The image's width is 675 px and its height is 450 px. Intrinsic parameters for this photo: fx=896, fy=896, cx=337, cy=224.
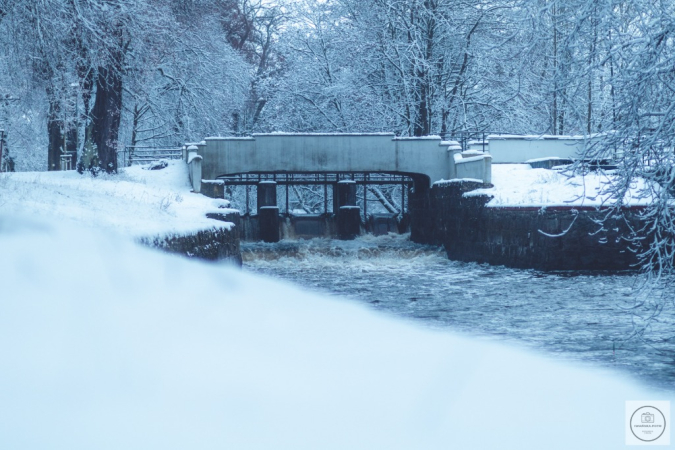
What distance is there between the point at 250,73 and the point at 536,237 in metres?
18.4

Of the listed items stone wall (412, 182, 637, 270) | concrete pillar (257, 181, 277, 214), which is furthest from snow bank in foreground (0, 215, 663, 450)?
concrete pillar (257, 181, 277, 214)

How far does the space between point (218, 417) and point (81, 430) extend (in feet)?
3.68

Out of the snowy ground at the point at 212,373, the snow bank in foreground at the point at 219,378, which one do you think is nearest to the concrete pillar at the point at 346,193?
the snowy ground at the point at 212,373

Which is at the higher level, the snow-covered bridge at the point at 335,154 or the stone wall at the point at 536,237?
the snow-covered bridge at the point at 335,154

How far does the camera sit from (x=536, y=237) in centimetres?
2356

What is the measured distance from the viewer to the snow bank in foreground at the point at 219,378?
23.1 feet

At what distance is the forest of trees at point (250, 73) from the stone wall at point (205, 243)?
435 cm

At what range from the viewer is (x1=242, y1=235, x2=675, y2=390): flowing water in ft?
38.6

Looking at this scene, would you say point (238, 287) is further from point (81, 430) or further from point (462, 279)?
point (81, 430)

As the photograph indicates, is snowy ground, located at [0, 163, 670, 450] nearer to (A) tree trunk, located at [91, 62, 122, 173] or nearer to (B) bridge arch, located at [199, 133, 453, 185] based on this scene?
(A) tree trunk, located at [91, 62, 122, 173]

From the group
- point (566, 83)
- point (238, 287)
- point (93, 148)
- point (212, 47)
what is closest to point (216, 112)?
point (212, 47)

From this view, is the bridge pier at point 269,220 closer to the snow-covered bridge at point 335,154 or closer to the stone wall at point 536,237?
the snow-covered bridge at point 335,154

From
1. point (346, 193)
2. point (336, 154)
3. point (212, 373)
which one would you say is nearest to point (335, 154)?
point (336, 154)

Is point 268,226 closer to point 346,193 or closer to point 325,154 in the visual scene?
point 346,193
